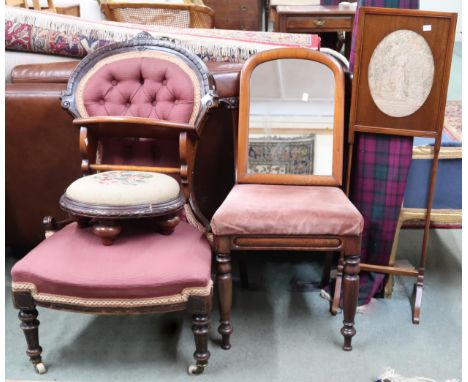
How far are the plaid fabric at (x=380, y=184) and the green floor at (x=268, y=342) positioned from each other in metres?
0.30

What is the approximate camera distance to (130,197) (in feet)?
5.56

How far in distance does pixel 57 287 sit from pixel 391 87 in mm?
1353

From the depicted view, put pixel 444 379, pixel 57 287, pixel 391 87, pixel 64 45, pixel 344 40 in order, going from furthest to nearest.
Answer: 1. pixel 344 40
2. pixel 64 45
3. pixel 391 87
4. pixel 444 379
5. pixel 57 287

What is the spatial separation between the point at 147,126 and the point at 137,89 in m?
0.24

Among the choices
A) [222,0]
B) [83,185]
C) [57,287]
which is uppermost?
[222,0]

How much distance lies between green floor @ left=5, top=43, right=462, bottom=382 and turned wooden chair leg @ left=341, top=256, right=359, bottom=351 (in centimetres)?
8

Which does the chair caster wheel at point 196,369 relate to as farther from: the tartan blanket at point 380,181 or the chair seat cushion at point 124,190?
the tartan blanket at point 380,181

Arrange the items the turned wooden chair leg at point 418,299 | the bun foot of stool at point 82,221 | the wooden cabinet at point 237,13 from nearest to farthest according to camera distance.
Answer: the bun foot of stool at point 82,221, the turned wooden chair leg at point 418,299, the wooden cabinet at point 237,13

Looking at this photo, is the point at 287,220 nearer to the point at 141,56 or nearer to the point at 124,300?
the point at 124,300

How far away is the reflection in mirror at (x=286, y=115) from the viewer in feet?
6.81

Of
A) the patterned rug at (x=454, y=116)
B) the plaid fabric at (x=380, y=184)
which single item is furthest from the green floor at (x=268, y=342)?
the patterned rug at (x=454, y=116)

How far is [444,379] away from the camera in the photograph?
71.1 inches
